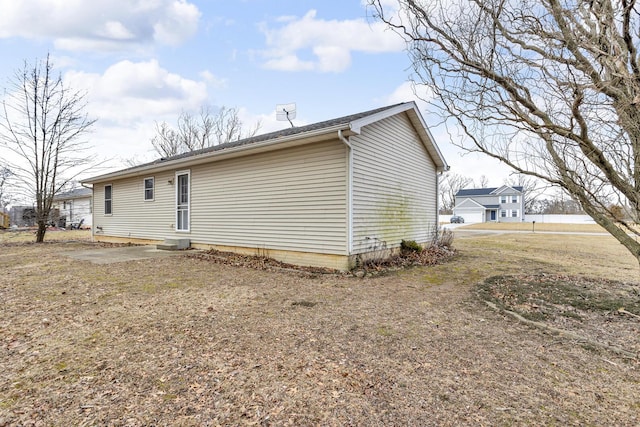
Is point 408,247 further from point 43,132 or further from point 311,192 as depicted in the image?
point 43,132

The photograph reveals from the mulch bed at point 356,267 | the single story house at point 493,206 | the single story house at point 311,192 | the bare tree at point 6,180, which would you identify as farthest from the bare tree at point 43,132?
the single story house at point 493,206

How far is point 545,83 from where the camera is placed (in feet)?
13.4

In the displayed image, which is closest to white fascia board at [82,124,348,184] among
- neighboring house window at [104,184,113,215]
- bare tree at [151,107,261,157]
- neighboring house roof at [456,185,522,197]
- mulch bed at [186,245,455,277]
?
neighboring house window at [104,184,113,215]

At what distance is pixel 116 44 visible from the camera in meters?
10.3

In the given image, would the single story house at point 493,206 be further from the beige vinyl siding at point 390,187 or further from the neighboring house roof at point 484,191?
the beige vinyl siding at point 390,187

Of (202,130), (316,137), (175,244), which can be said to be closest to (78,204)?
(202,130)

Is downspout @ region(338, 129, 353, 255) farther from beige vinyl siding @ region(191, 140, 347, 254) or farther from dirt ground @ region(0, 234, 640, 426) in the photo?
dirt ground @ region(0, 234, 640, 426)

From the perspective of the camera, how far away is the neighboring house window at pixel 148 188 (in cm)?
1209

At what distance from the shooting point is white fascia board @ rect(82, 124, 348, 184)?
6910 mm

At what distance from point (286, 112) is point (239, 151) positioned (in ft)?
12.0

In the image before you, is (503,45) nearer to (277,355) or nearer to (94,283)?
(277,355)

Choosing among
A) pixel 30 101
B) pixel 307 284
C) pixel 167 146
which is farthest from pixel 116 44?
pixel 167 146

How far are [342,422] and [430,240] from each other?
32.0 ft

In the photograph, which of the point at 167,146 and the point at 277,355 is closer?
the point at 277,355
